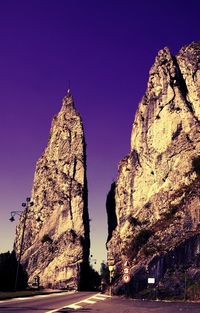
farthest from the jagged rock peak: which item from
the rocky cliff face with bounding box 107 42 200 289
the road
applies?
the road

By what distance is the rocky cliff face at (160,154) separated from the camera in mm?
107375

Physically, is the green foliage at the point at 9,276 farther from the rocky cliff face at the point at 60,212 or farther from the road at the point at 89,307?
the rocky cliff face at the point at 60,212

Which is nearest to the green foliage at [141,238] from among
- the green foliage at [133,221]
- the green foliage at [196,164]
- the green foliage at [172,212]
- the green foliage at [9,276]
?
the green foliage at [172,212]

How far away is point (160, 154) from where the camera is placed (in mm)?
122875

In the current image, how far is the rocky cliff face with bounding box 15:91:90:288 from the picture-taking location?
148m

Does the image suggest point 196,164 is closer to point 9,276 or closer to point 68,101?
point 9,276

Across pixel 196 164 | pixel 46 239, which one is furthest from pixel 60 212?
pixel 196 164

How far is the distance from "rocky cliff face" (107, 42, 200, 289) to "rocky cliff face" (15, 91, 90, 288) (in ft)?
53.9

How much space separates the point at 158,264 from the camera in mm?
58188

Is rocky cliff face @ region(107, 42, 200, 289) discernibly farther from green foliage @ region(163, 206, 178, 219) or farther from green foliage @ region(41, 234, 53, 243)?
green foliage @ region(41, 234, 53, 243)

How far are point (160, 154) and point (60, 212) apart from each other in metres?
53.6

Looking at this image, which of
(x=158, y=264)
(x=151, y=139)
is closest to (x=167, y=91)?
Result: (x=151, y=139)

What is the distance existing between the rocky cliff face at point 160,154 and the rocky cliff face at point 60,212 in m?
16.4

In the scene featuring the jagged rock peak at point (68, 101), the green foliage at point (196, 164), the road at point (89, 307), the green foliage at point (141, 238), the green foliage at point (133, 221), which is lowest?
the road at point (89, 307)
